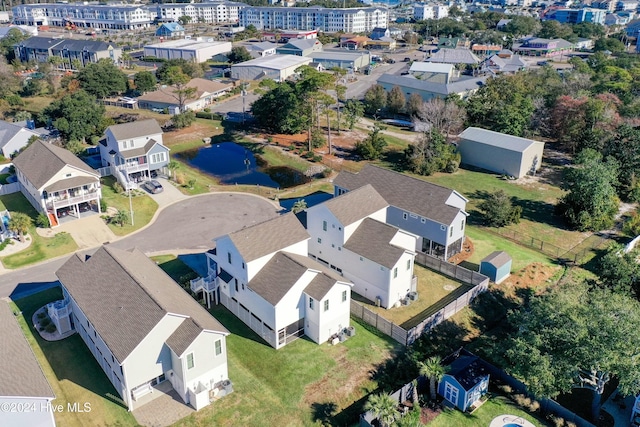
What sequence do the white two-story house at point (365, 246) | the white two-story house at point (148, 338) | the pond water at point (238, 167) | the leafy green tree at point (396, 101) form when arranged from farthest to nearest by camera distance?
the leafy green tree at point (396, 101), the pond water at point (238, 167), the white two-story house at point (365, 246), the white two-story house at point (148, 338)

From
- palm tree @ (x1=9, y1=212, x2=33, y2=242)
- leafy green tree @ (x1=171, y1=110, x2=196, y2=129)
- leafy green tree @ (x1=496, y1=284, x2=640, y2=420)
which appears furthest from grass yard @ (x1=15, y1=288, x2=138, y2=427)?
leafy green tree @ (x1=171, y1=110, x2=196, y2=129)

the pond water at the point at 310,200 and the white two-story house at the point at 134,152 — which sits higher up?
the white two-story house at the point at 134,152

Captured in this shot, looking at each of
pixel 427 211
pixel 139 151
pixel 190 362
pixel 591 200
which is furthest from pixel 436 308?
pixel 139 151

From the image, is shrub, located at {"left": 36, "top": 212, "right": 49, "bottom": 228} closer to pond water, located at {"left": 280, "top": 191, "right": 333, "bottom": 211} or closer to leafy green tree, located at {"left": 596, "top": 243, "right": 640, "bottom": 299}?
pond water, located at {"left": 280, "top": 191, "right": 333, "bottom": 211}

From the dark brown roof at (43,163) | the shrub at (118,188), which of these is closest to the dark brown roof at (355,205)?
the dark brown roof at (43,163)

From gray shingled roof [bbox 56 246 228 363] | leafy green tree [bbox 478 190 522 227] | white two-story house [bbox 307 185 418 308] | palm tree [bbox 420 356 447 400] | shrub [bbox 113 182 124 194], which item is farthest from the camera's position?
shrub [bbox 113 182 124 194]

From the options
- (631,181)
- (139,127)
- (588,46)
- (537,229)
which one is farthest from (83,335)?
(588,46)

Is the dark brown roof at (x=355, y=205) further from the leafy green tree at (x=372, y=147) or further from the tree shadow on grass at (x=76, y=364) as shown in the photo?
the leafy green tree at (x=372, y=147)

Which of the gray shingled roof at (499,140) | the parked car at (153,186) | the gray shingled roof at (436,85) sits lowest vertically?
the parked car at (153,186)
